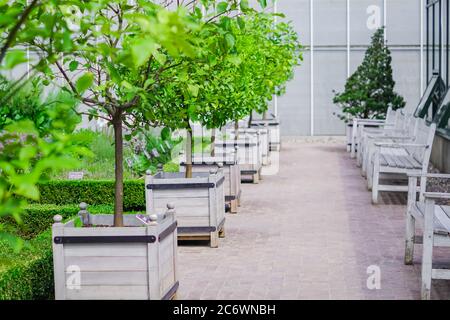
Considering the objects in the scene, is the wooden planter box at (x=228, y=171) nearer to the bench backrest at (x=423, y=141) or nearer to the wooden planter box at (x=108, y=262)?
the bench backrest at (x=423, y=141)

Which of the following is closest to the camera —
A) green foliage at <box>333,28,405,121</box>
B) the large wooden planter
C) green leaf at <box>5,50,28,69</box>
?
green leaf at <box>5,50,28,69</box>

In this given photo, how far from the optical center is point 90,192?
995 centimetres

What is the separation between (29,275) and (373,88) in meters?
14.3

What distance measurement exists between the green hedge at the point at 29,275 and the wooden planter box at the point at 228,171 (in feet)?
14.5

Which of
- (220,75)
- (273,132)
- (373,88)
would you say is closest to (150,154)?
(220,75)

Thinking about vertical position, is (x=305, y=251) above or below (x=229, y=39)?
below

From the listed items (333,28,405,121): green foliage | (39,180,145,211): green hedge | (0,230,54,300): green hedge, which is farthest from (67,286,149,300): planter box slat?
(333,28,405,121): green foliage

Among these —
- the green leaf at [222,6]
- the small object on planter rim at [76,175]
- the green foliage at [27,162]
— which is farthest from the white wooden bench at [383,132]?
the green foliage at [27,162]

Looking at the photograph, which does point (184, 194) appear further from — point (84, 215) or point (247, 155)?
point (247, 155)

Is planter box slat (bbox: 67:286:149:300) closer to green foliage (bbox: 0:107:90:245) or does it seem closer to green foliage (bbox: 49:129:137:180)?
green foliage (bbox: 0:107:90:245)

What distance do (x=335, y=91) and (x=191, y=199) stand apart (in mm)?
14381

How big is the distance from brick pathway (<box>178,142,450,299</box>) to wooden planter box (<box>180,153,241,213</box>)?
0.22 metres

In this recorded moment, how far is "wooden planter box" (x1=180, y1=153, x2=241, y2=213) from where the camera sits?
10.3 metres

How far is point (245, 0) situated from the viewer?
4.67m
